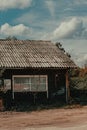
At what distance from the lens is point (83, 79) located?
3378 cm

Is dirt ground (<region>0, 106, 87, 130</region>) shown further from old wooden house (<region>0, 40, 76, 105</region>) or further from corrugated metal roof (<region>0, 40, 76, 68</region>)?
corrugated metal roof (<region>0, 40, 76, 68</region>)

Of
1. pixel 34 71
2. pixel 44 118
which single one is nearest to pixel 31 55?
pixel 34 71

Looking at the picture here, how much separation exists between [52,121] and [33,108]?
5.53m

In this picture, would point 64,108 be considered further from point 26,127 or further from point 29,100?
point 26,127

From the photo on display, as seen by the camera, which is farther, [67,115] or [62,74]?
[62,74]

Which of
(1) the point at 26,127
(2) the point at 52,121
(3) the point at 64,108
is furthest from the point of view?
(3) the point at 64,108

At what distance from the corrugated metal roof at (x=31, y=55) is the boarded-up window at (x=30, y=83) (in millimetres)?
1083

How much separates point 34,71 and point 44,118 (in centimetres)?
719

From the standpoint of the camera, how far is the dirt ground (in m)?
16.8

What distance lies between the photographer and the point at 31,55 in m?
27.0

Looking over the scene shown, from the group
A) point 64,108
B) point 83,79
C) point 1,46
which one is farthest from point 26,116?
point 83,79

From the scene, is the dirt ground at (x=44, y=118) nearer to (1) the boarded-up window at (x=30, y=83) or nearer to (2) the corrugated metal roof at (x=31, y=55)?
(1) the boarded-up window at (x=30, y=83)

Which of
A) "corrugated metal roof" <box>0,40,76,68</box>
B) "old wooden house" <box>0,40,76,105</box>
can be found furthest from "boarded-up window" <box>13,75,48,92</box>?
"corrugated metal roof" <box>0,40,76,68</box>

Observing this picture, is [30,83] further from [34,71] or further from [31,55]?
[31,55]
